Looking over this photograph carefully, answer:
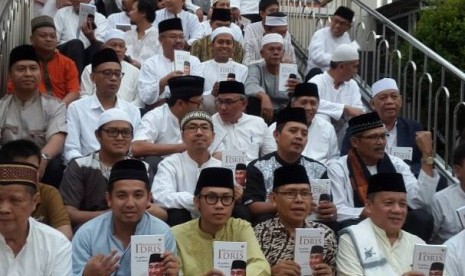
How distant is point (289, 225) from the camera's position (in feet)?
26.0

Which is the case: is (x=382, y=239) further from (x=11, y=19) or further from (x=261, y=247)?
(x=11, y=19)

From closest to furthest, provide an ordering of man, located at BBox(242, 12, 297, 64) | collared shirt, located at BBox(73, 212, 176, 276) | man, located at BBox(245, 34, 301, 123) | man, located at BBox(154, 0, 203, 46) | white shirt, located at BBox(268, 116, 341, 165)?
collared shirt, located at BBox(73, 212, 176, 276) → white shirt, located at BBox(268, 116, 341, 165) → man, located at BBox(245, 34, 301, 123) → man, located at BBox(242, 12, 297, 64) → man, located at BBox(154, 0, 203, 46)

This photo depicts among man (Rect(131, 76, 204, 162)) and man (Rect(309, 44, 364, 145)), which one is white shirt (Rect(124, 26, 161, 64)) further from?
man (Rect(131, 76, 204, 162))

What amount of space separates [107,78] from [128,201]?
268 centimetres

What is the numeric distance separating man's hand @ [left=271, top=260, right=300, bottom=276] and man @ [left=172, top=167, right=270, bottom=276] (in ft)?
0.24

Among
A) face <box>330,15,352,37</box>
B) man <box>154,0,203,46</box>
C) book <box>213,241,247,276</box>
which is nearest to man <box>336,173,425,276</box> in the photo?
book <box>213,241,247,276</box>

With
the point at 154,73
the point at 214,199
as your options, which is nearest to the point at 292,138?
the point at 214,199

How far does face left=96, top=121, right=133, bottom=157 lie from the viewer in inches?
332

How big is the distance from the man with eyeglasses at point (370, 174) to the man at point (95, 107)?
78.2 inches

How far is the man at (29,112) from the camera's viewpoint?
932 centimetres

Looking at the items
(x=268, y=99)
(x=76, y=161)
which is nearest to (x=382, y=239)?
(x=76, y=161)

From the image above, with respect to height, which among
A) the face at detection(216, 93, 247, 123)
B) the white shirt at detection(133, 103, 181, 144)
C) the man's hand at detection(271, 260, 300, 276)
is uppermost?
the face at detection(216, 93, 247, 123)

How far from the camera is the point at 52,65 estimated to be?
10.7 m

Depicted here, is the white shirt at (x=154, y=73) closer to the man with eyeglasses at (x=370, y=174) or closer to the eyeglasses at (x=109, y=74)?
the eyeglasses at (x=109, y=74)
